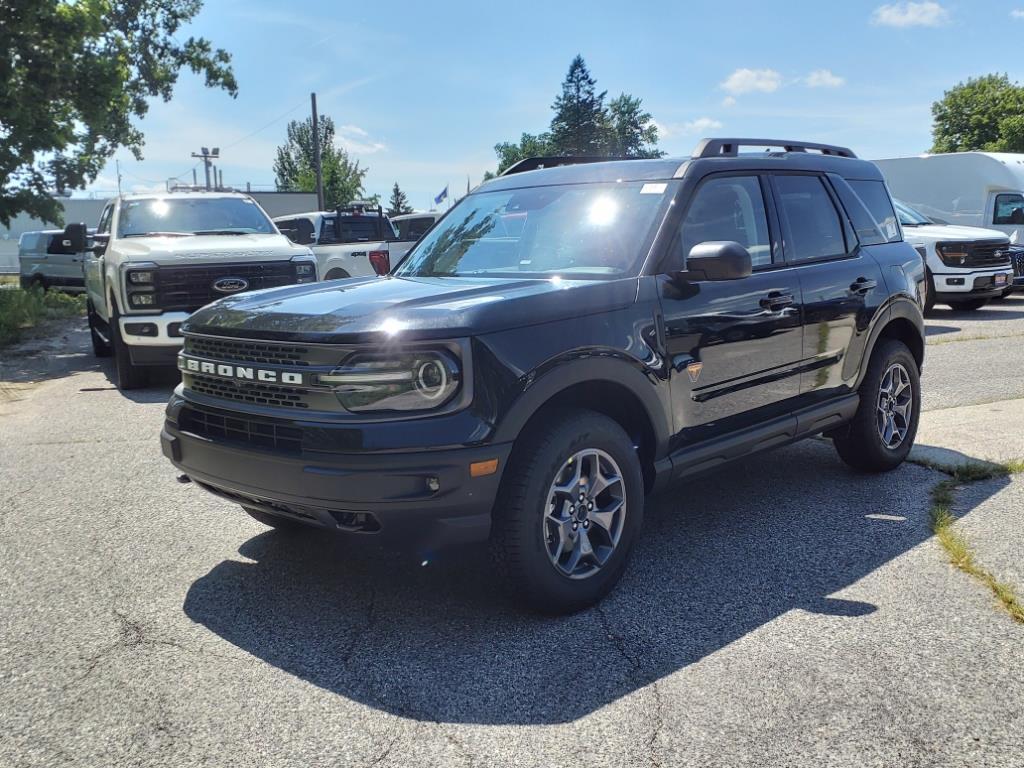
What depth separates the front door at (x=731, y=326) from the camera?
4.10m

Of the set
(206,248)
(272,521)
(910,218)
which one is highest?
(910,218)

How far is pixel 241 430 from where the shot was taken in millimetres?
3631

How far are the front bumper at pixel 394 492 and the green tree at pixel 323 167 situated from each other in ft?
183

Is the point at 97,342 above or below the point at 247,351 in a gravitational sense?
below

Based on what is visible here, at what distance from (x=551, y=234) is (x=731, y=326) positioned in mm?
969

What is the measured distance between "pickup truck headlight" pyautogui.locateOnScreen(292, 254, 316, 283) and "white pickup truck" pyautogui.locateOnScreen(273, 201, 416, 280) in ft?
13.9

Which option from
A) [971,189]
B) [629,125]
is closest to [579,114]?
[629,125]

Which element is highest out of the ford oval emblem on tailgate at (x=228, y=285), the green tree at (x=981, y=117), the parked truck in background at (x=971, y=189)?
the green tree at (x=981, y=117)

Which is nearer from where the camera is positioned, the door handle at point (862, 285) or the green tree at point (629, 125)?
the door handle at point (862, 285)

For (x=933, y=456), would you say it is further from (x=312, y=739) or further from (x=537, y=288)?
(x=312, y=739)

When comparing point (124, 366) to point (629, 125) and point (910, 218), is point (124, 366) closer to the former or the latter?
point (910, 218)

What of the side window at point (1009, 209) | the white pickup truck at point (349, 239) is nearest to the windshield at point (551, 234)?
the white pickup truck at point (349, 239)

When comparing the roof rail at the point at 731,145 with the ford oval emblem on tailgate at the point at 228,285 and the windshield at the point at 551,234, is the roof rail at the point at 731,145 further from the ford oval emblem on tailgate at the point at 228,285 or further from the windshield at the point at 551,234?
the ford oval emblem on tailgate at the point at 228,285

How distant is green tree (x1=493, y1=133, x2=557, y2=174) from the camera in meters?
84.2
